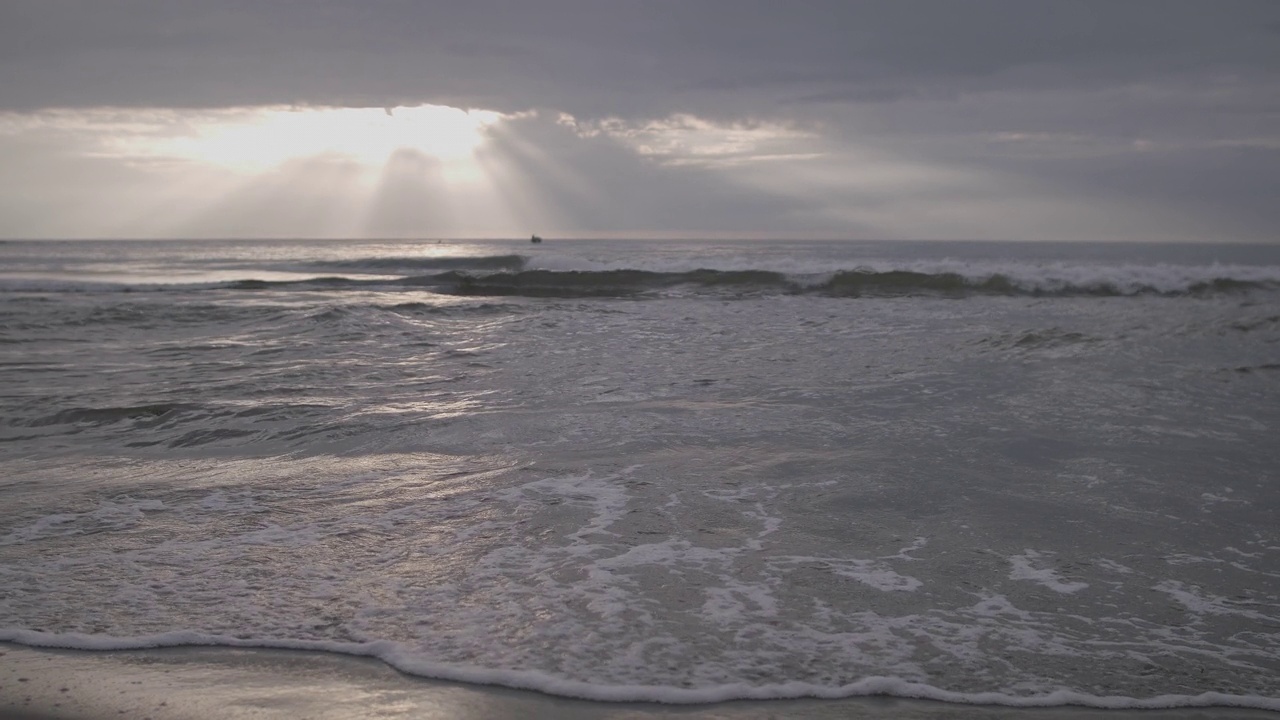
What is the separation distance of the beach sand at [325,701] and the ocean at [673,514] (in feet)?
0.24

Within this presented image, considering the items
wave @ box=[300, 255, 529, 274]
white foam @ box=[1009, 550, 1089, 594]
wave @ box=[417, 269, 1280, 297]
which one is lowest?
white foam @ box=[1009, 550, 1089, 594]

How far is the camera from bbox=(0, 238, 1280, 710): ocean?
3.21 meters

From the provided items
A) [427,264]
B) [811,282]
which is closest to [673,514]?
[811,282]

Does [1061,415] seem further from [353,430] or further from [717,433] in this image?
[353,430]

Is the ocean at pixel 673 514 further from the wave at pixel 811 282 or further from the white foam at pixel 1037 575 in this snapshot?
the wave at pixel 811 282

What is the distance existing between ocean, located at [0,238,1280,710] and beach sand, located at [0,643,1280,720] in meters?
0.07

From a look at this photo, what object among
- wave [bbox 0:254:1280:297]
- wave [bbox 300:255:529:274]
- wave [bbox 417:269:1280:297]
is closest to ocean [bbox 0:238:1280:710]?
wave [bbox 417:269:1280:297]

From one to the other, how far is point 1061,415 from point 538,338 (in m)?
7.15

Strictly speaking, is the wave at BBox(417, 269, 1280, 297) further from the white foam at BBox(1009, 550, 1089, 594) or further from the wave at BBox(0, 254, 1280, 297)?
the white foam at BBox(1009, 550, 1089, 594)

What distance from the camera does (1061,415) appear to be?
7469 millimetres

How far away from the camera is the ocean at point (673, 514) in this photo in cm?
321

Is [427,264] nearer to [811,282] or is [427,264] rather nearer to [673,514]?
[811,282]

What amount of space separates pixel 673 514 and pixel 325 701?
2272 millimetres

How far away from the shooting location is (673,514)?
4.75 metres
